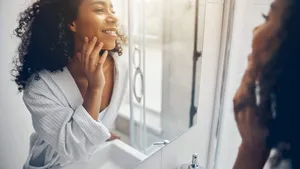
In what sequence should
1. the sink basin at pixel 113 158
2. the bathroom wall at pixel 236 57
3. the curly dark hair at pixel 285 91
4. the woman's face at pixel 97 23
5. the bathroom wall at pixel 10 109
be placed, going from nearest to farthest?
the bathroom wall at pixel 10 109
the woman's face at pixel 97 23
the sink basin at pixel 113 158
the curly dark hair at pixel 285 91
the bathroom wall at pixel 236 57

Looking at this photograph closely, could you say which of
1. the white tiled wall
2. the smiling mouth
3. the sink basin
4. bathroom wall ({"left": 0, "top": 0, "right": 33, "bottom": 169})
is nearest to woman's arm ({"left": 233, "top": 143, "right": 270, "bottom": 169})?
the white tiled wall

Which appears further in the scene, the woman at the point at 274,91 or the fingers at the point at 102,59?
the woman at the point at 274,91

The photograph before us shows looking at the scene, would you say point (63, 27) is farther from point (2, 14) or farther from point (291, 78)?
point (291, 78)

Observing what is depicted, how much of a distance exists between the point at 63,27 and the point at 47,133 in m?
0.23

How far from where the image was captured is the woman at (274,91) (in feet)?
2.65

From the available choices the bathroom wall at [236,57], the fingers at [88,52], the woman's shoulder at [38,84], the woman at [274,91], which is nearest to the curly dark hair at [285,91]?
the woman at [274,91]

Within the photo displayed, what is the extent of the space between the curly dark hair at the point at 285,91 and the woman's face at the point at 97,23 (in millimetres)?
595

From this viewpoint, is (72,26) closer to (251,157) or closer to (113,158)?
(113,158)

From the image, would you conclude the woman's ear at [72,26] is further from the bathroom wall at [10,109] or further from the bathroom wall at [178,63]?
the bathroom wall at [178,63]

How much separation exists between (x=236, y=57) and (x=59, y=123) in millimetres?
820

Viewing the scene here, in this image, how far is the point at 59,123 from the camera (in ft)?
1.77

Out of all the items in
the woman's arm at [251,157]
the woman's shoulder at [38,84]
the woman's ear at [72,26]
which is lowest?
the woman's arm at [251,157]

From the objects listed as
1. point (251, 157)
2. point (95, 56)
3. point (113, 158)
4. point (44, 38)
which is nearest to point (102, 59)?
point (95, 56)

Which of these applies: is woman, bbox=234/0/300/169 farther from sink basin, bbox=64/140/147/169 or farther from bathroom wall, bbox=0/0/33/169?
bathroom wall, bbox=0/0/33/169
